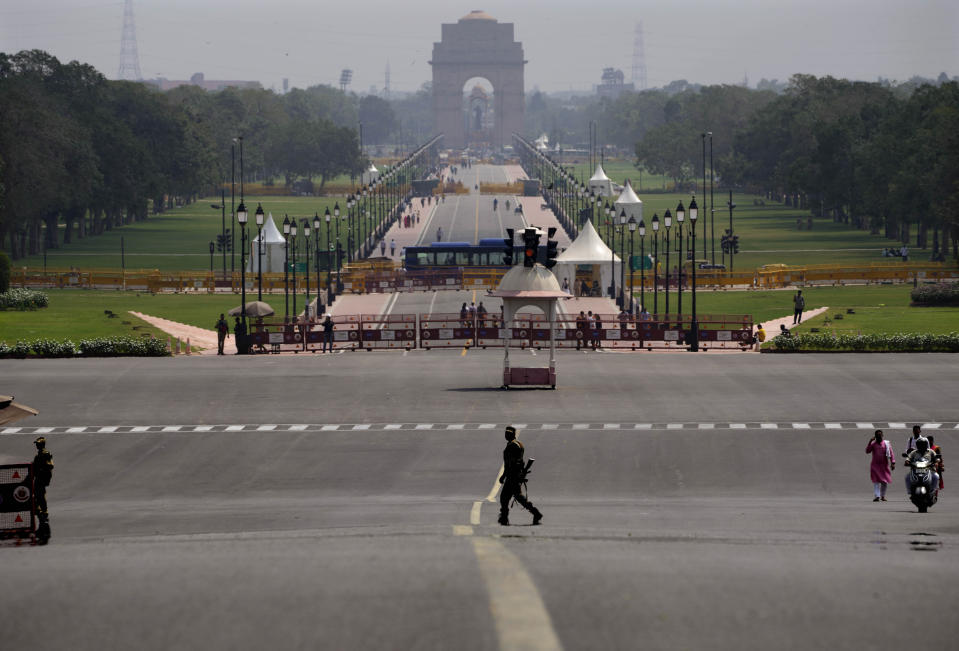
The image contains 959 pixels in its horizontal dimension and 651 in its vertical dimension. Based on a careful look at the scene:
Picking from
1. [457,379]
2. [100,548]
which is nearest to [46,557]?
[100,548]

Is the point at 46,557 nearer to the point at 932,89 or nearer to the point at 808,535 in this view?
the point at 808,535

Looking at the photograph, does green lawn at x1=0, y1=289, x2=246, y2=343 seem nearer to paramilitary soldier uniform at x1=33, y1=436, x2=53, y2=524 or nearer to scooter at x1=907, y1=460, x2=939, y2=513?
paramilitary soldier uniform at x1=33, y1=436, x2=53, y2=524

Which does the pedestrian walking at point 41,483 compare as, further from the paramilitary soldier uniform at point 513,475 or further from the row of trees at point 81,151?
the row of trees at point 81,151

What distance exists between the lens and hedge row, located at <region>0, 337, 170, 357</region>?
45.4 m

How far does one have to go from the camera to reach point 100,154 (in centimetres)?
12156

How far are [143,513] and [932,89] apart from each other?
332ft

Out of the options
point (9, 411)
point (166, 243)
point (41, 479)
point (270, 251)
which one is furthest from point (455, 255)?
point (41, 479)

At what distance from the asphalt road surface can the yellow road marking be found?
0.15ft

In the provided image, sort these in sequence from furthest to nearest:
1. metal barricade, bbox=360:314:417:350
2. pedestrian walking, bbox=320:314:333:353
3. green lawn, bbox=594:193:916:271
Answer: green lawn, bbox=594:193:916:271, metal barricade, bbox=360:314:417:350, pedestrian walking, bbox=320:314:333:353

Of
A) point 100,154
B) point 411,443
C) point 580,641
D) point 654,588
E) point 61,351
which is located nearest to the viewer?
point 580,641

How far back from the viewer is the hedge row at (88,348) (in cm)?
4544

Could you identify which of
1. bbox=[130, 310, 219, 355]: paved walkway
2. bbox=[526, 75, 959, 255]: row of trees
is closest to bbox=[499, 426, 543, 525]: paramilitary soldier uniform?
bbox=[130, 310, 219, 355]: paved walkway

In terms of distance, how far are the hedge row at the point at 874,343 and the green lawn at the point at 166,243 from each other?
2314 inches

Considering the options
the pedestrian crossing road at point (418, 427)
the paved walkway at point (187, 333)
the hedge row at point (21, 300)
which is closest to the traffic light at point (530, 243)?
the pedestrian crossing road at point (418, 427)
